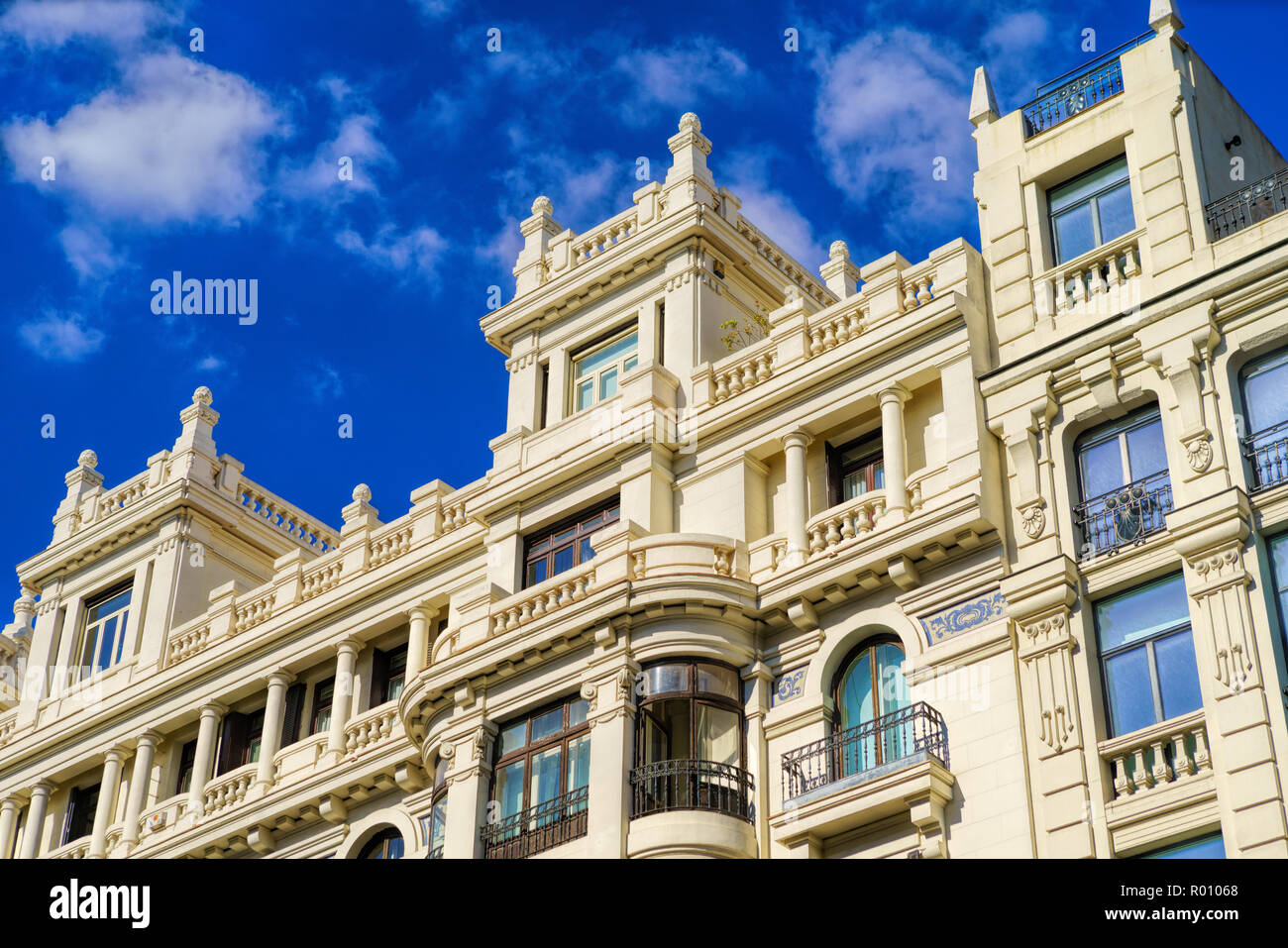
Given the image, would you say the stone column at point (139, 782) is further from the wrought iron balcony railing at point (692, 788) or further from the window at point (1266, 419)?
the window at point (1266, 419)

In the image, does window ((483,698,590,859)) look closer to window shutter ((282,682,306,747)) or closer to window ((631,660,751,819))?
window ((631,660,751,819))

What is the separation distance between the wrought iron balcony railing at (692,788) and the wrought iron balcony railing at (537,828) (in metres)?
1.07

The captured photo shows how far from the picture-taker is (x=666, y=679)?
3091 centimetres

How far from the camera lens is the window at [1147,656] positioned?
26.8m

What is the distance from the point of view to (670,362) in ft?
119

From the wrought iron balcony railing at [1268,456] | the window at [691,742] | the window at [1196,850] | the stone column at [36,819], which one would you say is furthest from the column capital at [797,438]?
the stone column at [36,819]

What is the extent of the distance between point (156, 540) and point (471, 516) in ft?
34.3

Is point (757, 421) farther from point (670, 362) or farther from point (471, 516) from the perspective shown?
point (471, 516)

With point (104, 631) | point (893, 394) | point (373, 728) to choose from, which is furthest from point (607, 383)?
point (104, 631)

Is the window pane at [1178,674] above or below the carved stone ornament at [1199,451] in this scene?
below

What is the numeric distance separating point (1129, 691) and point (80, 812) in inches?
926

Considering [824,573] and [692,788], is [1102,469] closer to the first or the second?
[824,573]

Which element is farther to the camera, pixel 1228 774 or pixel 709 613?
pixel 709 613
